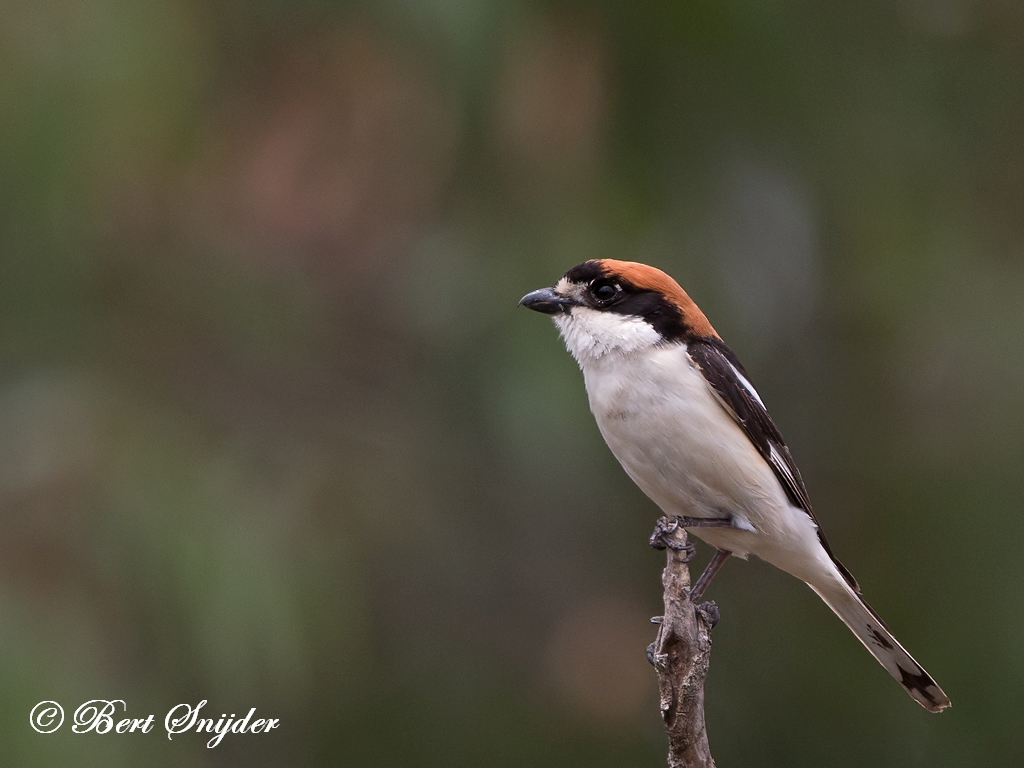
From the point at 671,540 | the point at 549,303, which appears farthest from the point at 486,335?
the point at 671,540

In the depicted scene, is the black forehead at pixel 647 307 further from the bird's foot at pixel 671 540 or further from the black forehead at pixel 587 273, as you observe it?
the bird's foot at pixel 671 540

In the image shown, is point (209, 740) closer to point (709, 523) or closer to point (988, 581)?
point (709, 523)

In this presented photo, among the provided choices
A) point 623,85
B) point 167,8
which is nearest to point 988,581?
point 623,85

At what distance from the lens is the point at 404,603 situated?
19.9 ft

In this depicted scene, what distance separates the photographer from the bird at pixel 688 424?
3688mm

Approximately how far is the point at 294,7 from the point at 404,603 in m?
2.95

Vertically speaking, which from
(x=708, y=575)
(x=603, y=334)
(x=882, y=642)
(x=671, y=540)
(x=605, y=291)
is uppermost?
(x=605, y=291)

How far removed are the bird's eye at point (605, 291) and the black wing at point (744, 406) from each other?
0.33 m

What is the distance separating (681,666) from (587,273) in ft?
4.72

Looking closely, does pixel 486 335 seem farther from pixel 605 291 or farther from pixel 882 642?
pixel 882 642

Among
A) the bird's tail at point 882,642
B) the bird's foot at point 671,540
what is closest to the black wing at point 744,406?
the bird's tail at point 882,642

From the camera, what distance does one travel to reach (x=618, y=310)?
398cm

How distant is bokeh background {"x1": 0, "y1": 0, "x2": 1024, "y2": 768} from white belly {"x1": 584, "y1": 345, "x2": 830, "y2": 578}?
124 centimetres

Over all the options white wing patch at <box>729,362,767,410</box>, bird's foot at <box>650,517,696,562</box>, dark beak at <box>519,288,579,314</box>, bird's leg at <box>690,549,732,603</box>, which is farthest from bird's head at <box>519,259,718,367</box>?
bird's leg at <box>690,549,732,603</box>
